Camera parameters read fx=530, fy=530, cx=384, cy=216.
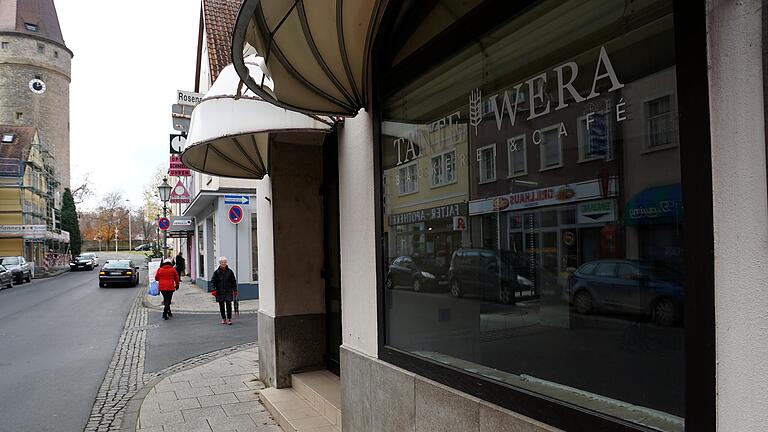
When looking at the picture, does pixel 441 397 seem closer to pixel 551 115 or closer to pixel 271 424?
pixel 551 115

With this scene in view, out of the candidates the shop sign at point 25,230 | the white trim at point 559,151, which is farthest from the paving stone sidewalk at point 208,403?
the shop sign at point 25,230

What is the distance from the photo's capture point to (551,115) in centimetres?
259

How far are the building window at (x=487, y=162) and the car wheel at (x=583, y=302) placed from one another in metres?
0.86

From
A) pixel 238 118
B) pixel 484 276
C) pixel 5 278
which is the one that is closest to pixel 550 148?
pixel 484 276

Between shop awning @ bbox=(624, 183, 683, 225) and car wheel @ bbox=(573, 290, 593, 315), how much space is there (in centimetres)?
42

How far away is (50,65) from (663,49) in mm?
81801

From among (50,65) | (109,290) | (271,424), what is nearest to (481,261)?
(271,424)

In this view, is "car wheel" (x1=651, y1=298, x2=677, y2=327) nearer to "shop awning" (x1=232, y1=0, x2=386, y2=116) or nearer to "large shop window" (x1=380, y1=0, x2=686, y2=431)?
"large shop window" (x1=380, y1=0, x2=686, y2=431)

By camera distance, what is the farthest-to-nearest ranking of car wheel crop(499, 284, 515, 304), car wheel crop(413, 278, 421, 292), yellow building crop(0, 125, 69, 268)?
yellow building crop(0, 125, 69, 268)
car wheel crop(413, 278, 421, 292)
car wheel crop(499, 284, 515, 304)

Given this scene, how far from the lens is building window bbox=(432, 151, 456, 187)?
348cm

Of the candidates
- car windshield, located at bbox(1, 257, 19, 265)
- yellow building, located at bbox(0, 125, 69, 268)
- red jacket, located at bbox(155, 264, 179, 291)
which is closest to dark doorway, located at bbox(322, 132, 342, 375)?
red jacket, located at bbox(155, 264, 179, 291)

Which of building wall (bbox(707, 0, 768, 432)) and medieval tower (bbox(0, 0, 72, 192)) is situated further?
medieval tower (bbox(0, 0, 72, 192))

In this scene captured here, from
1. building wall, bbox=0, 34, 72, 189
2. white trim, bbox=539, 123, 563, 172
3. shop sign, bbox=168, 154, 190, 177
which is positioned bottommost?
white trim, bbox=539, 123, 563, 172

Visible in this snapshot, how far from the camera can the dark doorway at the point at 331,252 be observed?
657cm
